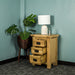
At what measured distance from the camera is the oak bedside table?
319cm

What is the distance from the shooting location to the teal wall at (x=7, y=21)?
3.54 m

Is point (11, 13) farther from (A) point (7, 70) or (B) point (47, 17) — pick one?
(A) point (7, 70)

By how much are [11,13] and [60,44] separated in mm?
1576

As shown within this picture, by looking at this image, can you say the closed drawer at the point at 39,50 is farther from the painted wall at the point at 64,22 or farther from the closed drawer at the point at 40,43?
the painted wall at the point at 64,22

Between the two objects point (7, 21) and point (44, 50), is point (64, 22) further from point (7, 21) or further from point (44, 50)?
point (7, 21)

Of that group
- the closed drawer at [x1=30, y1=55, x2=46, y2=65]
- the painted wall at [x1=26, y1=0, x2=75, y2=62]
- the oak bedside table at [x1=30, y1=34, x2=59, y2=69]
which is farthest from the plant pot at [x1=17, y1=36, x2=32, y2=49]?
the painted wall at [x1=26, y1=0, x2=75, y2=62]

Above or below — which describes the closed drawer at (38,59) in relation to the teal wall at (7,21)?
below

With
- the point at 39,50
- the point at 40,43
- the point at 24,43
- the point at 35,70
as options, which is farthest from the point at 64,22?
the point at 35,70

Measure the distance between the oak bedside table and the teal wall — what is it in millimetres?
803

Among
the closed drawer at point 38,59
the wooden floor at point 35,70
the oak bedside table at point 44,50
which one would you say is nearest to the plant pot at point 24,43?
the oak bedside table at point 44,50

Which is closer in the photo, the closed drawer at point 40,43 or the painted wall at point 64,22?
the closed drawer at point 40,43

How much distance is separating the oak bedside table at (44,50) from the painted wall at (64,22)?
11.3 inches

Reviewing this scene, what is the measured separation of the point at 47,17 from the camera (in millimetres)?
3367

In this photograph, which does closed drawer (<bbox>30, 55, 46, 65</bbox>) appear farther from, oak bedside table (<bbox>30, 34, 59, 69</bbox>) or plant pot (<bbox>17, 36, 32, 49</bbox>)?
plant pot (<bbox>17, 36, 32, 49</bbox>)
